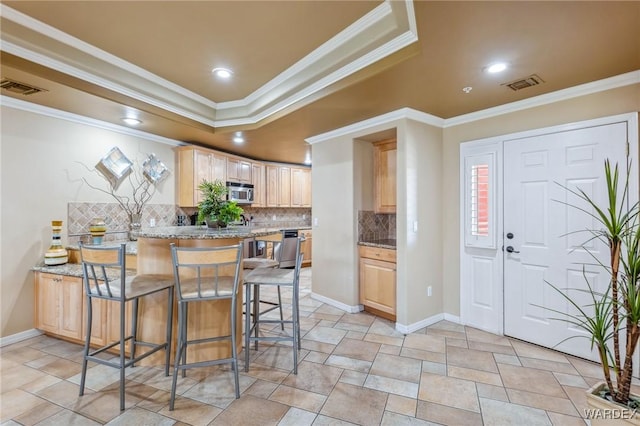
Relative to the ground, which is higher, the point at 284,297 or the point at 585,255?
the point at 585,255

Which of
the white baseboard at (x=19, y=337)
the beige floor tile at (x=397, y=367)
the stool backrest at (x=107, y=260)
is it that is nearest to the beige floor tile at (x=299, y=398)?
the beige floor tile at (x=397, y=367)

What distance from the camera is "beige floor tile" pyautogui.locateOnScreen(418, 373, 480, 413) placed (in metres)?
2.08

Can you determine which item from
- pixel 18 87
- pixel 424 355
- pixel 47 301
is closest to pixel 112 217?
pixel 47 301

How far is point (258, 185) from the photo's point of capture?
6156 mm

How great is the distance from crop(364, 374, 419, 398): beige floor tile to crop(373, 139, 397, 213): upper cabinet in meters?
2.15

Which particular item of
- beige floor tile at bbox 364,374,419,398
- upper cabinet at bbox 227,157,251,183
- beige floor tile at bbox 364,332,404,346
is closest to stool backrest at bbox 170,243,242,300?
beige floor tile at bbox 364,374,419,398

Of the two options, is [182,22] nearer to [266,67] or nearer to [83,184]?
[266,67]

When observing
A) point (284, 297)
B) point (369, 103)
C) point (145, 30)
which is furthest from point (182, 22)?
point (284, 297)

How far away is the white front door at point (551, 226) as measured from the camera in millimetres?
2584

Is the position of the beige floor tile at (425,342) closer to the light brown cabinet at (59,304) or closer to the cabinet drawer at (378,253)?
the cabinet drawer at (378,253)

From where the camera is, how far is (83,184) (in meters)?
3.55

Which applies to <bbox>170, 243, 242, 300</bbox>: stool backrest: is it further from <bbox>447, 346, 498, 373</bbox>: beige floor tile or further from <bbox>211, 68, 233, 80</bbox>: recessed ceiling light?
<bbox>447, 346, 498, 373</bbox>: beige floor tile

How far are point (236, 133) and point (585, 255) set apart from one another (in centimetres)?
408

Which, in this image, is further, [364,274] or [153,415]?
[364,274]
